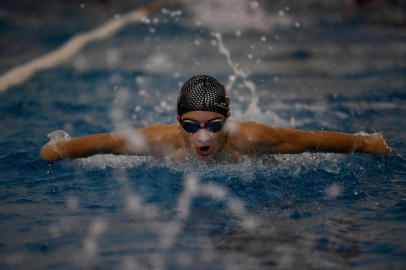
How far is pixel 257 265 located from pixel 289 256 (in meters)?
0.20

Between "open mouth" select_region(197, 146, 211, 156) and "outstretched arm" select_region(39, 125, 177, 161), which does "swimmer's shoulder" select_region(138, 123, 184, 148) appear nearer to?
"outstretched arm" select_region(39, 125, 177, 161)

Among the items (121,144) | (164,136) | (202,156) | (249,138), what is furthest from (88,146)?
(249,138)

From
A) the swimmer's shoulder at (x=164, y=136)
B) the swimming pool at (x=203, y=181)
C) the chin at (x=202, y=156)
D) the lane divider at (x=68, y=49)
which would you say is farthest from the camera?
the lane divider at (x=68, y=49)

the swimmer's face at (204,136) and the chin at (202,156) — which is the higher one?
the swimmer's face at (204,136)

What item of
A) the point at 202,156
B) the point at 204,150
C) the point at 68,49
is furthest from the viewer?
the point at 68,49

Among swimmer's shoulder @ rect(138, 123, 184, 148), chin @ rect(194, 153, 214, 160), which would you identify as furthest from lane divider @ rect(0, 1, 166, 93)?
chin @ rect(194, 153, 214, 160)

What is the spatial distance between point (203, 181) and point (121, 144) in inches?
28.9

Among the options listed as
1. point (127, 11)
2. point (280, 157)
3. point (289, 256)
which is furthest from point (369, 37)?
point (289, 256)

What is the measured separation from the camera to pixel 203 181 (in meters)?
3.74

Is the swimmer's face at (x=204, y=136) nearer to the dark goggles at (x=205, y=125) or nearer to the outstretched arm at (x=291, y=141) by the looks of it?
the dark goggles at (x=205, y=125)

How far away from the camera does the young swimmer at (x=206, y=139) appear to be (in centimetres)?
358

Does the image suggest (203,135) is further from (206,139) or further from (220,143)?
(220,143)

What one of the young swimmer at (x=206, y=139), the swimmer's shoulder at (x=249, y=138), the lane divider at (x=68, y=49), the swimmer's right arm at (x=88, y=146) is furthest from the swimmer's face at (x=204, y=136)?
the lane divider at (x=68, y=49)

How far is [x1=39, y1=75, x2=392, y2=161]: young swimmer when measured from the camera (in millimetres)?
3578
